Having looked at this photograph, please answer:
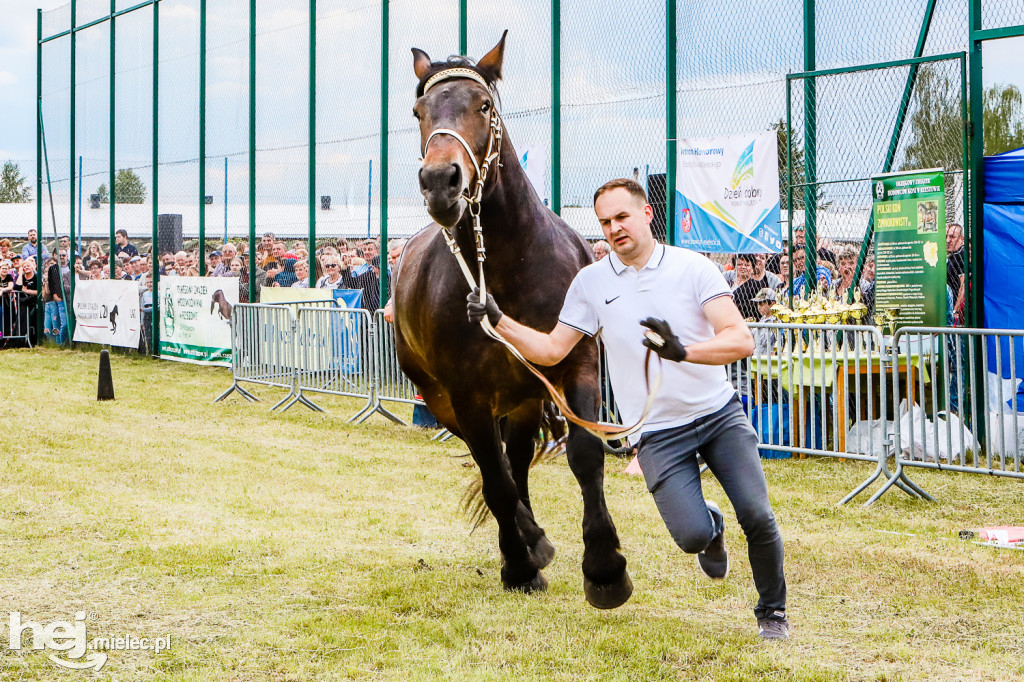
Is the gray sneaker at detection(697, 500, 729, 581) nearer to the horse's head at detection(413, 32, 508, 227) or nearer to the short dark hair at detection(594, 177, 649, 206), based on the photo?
the short dark hair at detection(594, 177, 649, 206)

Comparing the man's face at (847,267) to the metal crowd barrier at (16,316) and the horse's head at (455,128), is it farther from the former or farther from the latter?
the metal crowd barrier at (16,316)

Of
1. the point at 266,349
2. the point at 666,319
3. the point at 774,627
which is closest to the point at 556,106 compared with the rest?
the point at 266,349

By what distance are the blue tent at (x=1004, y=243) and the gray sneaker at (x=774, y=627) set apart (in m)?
5.38

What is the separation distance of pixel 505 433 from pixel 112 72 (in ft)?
59.4

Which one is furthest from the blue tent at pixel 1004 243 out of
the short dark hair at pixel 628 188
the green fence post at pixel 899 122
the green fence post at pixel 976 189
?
the short dark hair at pixel 628 188

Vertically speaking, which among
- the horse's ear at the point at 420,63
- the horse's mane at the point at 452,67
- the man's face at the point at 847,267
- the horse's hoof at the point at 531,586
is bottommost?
the horse's hoof at the point at 531,586

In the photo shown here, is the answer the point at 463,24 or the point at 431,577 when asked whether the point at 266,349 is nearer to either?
the point at 463,24

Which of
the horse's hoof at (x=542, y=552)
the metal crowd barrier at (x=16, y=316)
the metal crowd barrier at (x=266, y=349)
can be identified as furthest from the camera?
the metal crowd barrier at (x=16, y=316)

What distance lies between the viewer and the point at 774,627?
4207mm

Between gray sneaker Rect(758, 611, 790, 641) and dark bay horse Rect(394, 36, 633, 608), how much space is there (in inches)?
23.9

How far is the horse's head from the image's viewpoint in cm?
389

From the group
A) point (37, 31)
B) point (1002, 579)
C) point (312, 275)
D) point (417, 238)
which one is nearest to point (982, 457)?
point (1002, 579)

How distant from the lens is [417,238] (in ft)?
21.2

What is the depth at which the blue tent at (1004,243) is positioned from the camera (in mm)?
8781
